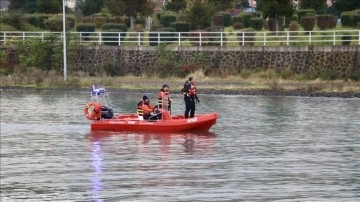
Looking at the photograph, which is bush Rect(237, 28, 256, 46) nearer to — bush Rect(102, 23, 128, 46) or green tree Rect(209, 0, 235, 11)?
bush Rect(102, 23, 128, 46)

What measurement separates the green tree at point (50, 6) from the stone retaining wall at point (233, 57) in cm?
1727

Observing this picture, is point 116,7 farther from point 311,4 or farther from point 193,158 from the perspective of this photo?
point 193,158

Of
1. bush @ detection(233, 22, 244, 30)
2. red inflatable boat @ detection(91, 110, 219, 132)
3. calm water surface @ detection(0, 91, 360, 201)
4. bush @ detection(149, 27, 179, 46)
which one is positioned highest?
bush @ detection(233, 22, 244, 30)

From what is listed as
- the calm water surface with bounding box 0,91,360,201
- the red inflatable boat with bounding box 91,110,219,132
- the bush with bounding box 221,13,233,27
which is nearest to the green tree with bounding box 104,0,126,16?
the bush with bounding box 221,13,233,27

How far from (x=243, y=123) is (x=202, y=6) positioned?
3168cm

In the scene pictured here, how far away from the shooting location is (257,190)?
3027 cm

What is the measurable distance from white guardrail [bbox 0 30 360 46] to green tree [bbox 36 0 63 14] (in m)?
12.1

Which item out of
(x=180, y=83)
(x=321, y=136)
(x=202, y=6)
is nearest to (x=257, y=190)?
(x=321, y=136)

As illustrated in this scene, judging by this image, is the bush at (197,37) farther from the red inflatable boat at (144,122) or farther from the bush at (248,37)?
the red inflatable boat at (144,122)

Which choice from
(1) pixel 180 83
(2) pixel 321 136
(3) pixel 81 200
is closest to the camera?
(3) pixel 81 200

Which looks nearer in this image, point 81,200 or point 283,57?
point 81,200

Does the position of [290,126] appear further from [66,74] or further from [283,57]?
[66,74]

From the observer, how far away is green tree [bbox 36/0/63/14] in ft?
288

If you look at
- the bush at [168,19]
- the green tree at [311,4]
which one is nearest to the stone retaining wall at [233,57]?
the bush at [168,19]
